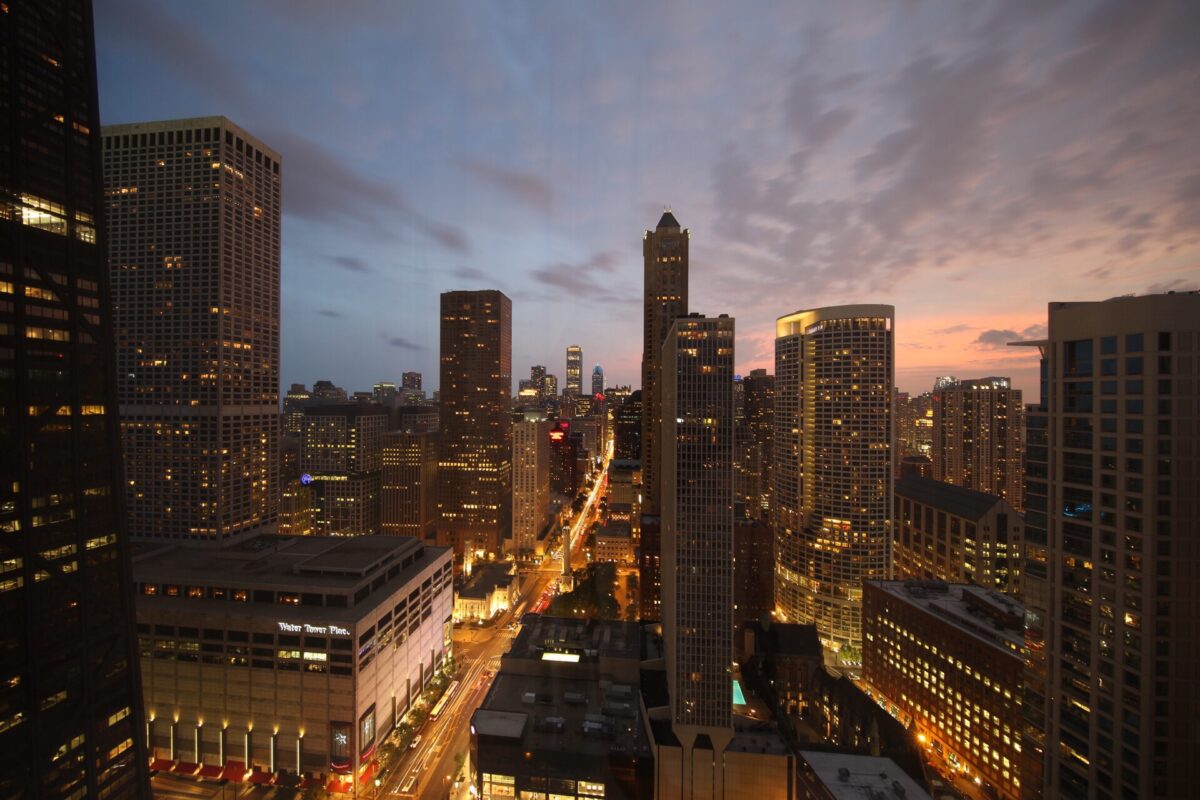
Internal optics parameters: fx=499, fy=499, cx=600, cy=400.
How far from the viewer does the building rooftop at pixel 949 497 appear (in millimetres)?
27312

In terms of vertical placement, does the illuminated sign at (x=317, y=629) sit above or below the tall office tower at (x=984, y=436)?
below

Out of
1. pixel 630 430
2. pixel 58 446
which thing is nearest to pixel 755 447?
pixel 630 430

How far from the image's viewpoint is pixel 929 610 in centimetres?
2009

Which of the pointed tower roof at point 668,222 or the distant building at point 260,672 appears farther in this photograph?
the pointed tower roof at point 668,222

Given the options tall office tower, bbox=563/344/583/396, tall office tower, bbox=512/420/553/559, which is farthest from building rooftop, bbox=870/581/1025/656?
tall office tower, bbox=563/344/583/396

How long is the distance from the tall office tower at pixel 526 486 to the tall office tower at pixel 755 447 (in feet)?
57.8

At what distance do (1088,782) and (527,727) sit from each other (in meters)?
12.7

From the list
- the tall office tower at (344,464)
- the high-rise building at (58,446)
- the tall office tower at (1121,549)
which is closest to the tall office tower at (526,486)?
the tall office tower at (344,464)

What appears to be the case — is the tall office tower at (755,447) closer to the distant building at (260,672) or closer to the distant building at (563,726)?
the distant building at (563,726)

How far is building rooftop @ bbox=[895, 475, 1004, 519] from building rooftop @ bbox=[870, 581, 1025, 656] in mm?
6694

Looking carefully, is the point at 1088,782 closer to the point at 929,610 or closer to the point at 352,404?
the point at 929,610

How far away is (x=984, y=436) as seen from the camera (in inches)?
1548

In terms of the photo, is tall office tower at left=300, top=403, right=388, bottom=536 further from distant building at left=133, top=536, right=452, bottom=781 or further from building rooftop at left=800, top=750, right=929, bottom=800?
building rooftop at left=800, top=750, right=929, bottom=800

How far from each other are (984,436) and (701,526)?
35.4 metres
